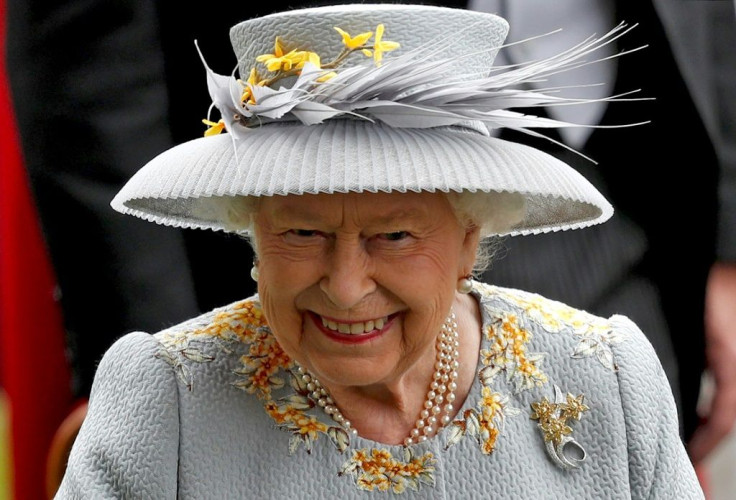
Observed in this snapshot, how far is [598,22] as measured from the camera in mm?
2959

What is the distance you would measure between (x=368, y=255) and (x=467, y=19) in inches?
16.4

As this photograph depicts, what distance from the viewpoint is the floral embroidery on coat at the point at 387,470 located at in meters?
2.15

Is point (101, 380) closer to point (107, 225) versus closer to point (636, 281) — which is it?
point (107, 225)

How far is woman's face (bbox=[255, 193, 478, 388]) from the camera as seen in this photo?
198 cm

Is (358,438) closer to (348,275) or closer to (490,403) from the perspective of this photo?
(490,403)

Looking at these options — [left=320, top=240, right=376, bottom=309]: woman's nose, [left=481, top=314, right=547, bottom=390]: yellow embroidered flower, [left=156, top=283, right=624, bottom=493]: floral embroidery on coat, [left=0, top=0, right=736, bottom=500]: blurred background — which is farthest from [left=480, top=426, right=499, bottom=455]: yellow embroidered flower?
[left=0, top=0, right=736, bottom=500]: blurred background

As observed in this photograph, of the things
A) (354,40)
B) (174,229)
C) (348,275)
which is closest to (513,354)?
(348,275)

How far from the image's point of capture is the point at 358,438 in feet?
7.19

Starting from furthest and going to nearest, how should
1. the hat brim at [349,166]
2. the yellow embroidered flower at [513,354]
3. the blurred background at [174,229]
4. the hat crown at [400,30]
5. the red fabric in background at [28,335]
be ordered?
1. the red fabric in background at [28,335]
2. the blurred background at [174,229]
3. the yellow embroidered flower at [513,354]
4. the hat crown at [400,30]
5. the hat brim at [349,166]

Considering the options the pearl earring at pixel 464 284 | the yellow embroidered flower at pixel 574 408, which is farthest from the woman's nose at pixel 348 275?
the yellow embroidered flower at pixel 574 408

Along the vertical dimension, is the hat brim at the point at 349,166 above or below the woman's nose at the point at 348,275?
above

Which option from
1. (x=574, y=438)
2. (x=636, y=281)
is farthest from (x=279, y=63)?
(x=636, y=281)

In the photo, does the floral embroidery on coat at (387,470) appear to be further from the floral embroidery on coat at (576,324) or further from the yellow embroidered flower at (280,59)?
the yellow embroidered flower at (280,59)

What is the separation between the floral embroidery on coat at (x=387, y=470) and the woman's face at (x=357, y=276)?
0.18m
